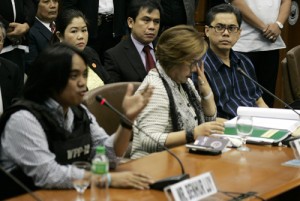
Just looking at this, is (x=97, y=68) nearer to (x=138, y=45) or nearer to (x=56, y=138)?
(x=138, y=45)

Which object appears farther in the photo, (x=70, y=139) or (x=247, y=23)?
(x=247, y=23)

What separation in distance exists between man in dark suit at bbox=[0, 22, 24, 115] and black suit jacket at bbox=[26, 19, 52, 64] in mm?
670

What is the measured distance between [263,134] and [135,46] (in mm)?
1400

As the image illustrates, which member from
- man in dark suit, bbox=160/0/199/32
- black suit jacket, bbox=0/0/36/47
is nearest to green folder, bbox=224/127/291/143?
black suit jacket, bbox=0/0/36/47

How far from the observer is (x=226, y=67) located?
156 inches

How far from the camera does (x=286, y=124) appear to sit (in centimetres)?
332

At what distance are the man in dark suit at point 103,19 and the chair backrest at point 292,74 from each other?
1.25 metres

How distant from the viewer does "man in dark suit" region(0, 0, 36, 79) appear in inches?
172

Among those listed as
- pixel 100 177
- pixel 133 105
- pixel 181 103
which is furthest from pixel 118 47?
pixel 100 177

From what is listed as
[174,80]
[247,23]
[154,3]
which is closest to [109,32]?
[154,3]

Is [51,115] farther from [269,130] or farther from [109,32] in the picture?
[109,32]

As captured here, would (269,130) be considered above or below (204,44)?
below

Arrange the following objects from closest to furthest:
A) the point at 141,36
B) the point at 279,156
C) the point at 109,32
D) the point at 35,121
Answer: the point at 35,121, the point at 279,156, the point at 141,36, the point at 109,32

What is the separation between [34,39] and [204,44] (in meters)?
1.79
